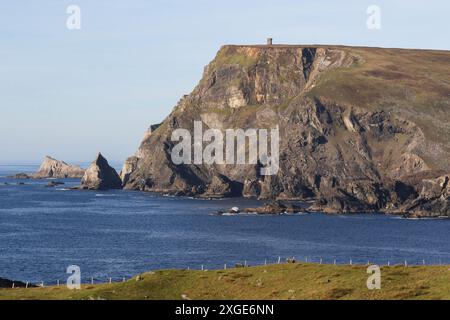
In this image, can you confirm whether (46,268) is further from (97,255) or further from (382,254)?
(382,254)
